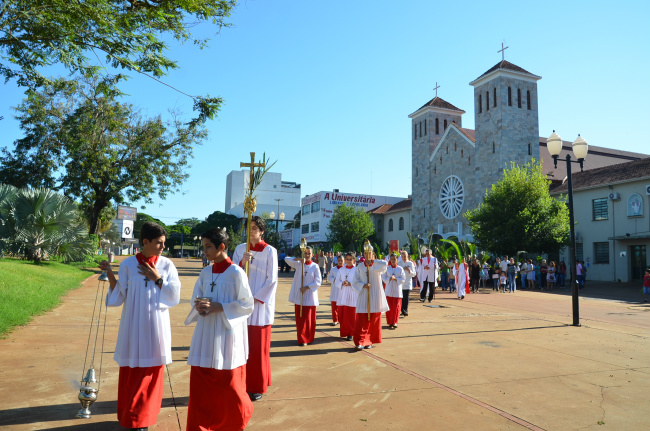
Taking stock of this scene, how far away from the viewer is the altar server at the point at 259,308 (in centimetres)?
515

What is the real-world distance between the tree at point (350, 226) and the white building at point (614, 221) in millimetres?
24269

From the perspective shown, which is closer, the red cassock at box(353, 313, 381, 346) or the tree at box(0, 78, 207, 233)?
the red cassock at box(353, 313, 381, 346)

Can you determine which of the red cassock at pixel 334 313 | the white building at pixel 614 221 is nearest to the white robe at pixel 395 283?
the red cassock at pixel 334 313

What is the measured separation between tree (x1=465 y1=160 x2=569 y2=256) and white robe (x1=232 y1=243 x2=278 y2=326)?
27110 millimetres

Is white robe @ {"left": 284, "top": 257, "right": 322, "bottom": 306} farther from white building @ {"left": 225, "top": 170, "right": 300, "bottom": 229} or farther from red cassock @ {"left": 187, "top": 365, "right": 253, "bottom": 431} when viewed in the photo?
white building @ {"left": 225, "top": 170, "right": 300, "bottom": 229}

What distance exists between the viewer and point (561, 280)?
2681 cm

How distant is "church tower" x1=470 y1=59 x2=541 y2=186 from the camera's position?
130ft

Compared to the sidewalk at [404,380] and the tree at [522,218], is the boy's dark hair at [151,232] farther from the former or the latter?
the tree at [522,218]

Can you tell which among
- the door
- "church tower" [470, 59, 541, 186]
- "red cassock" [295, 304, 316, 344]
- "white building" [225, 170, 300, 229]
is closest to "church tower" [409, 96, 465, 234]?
"church tower" [470, 59, 541, 186]

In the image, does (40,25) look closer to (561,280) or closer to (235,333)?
(235,333)

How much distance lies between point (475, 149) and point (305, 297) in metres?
37.8

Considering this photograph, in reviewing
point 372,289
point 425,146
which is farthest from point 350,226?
point 372,289

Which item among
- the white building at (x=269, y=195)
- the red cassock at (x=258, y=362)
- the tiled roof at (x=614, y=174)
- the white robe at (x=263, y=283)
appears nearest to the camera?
the red cassock at (x=258, y=362)

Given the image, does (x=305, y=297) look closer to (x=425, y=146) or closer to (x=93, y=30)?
(x=93, y=30)
